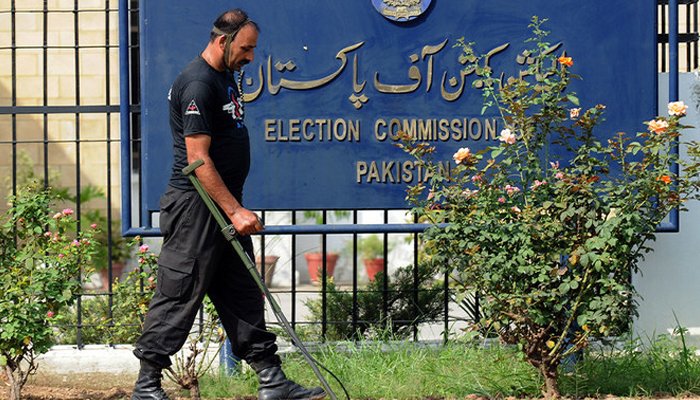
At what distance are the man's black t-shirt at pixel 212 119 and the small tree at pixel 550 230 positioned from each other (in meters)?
0.93

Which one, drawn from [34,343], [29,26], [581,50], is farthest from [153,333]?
[29,26]

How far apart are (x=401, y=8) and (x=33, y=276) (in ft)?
8.20

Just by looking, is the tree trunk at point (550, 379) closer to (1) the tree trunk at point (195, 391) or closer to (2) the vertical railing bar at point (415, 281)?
(2) the vertical railing bar at point (415, 281)

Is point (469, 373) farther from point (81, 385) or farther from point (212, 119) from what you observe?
point (81, 385)

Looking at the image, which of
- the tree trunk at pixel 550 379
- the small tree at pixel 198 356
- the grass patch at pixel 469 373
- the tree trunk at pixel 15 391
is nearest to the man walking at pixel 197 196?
the small tree at pixel 198 356

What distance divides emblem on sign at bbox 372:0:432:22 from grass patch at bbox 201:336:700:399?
6.08 ft

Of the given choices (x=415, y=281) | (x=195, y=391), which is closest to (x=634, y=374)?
(x=415, y=281)

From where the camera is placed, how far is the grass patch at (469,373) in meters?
5.94

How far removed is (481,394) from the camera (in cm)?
589

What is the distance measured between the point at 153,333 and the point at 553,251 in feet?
6.39

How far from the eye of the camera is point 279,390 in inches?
214

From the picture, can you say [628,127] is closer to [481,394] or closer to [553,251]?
[553,251]

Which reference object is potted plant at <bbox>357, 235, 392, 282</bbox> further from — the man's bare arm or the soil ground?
the man's bare arm

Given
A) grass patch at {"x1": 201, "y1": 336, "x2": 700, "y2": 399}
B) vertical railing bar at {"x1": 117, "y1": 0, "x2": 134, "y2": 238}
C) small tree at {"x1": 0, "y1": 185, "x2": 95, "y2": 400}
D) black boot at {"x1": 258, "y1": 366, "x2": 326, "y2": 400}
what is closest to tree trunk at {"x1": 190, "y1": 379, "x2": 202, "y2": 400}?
grass patch at {"x1": 201, "y1": 336, "x2": 700, "y2": 399}
